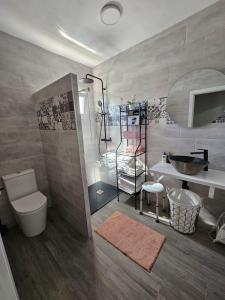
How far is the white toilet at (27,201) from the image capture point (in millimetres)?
1653

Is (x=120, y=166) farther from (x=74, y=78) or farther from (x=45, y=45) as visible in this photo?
(x=45, y=45)

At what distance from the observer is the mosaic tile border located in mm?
1405

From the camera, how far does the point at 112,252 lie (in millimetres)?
1512

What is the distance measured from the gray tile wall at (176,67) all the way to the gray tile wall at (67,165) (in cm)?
113

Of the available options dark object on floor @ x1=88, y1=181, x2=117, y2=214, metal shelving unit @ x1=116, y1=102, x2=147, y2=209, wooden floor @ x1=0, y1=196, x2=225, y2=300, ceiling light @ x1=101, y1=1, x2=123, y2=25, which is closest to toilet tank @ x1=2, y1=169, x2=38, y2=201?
wooden floor @ x1=0, y1=196, x2=225, y2=300

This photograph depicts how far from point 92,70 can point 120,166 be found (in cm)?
199

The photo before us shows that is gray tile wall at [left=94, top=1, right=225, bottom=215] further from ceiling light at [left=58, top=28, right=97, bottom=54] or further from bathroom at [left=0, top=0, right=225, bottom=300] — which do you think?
ceiling light at [left=58, top=28, right=97, bottom=54]

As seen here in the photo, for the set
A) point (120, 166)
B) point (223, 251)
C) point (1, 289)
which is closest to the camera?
point (1, 289)

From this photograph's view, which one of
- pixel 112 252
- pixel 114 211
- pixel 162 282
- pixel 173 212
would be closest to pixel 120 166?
pixel 114 211

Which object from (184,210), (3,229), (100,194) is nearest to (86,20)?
(184,210)

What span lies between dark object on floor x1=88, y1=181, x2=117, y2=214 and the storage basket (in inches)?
43.3

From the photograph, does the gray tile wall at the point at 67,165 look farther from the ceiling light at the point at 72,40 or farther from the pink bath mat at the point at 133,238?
the ceiling light at the point at 72,40

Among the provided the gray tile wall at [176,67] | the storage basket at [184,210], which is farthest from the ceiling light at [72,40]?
the storage basket at [184,210]

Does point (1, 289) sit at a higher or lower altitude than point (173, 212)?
higher
